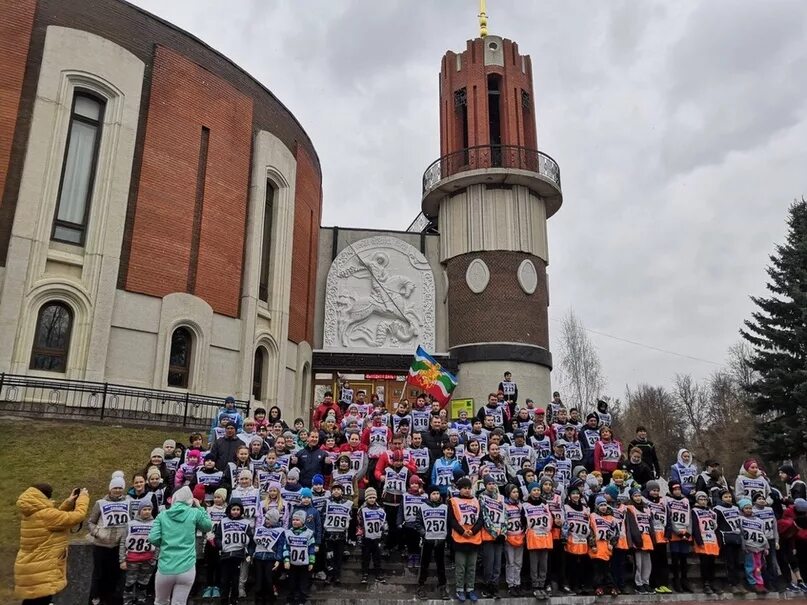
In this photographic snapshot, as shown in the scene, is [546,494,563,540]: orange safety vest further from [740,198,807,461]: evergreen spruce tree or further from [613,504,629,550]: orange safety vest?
[740,198,807,461]: evergreen spruce tree

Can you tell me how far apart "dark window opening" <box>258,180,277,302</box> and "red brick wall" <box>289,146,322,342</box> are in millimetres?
1234

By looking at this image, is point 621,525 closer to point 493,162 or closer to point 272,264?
point 272,264

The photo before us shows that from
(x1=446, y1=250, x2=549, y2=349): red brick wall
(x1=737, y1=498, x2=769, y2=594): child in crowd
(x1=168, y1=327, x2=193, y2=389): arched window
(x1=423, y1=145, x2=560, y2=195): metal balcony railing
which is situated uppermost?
(x1=423, y1=145, x2=560, y2=195): metal balcony railing

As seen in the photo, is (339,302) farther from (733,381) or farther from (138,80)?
(733,381)

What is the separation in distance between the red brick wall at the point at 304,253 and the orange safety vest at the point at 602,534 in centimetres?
1742

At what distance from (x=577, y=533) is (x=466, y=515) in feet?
6.39

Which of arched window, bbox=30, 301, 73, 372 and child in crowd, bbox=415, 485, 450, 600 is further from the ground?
arched window, bbox=30, 301, 73, 372

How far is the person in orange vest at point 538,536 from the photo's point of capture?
950 cm

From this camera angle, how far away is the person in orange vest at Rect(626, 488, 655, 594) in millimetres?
9883

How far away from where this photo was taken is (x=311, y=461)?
1076 centimetres

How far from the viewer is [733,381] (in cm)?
5431

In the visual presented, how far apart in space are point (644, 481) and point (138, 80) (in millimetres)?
19885

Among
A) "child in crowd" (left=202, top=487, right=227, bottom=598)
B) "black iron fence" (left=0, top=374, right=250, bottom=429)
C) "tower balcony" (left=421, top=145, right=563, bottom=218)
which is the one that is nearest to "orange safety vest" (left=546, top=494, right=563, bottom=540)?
"child in crowd" (left=202, top=487, right=227, bottom=598)

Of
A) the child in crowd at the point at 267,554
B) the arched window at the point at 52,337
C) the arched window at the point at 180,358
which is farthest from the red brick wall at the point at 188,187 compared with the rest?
the child in crowd at the point at 267,554
